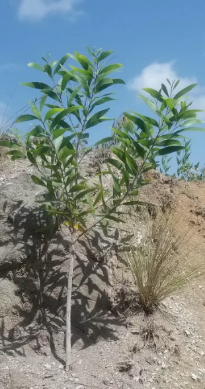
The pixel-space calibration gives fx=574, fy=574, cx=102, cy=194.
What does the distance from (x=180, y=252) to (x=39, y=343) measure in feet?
5.67

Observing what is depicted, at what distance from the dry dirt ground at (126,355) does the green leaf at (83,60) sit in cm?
174

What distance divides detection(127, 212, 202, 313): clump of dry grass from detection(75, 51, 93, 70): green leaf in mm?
1578

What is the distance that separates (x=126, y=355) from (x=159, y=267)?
78 centimetres

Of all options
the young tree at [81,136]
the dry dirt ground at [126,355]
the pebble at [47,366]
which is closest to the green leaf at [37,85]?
the young tree at [81,136]

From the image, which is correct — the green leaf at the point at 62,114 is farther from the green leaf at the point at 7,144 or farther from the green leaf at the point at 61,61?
the green leaf at the point at 61,61

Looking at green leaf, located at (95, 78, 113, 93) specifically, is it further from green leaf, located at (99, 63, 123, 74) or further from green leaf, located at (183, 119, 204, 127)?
green leaf, located at (183, 119, 204, 127)

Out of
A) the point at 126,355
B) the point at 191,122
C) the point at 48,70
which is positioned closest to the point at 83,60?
the point at 48,70

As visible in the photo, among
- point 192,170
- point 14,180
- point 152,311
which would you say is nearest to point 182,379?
point 152,311

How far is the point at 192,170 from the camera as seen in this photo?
7.66 meters

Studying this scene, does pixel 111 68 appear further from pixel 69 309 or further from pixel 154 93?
pixel 69 309

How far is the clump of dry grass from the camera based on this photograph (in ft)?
15.8

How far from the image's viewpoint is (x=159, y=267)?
483cm

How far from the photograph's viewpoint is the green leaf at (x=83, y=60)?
14.8 feet

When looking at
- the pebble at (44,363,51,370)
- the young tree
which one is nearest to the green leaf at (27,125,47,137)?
the young tree
